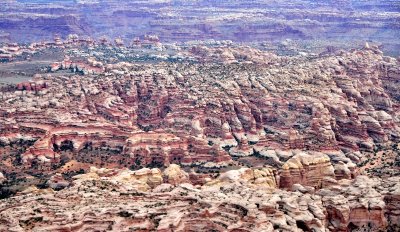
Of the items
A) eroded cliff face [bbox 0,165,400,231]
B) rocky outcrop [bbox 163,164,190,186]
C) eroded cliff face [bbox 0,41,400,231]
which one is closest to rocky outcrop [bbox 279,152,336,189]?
eroded cliff face [bbox 0,41,400,231]

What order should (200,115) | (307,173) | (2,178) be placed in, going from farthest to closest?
(200,115) < (2,178) < (307,173)

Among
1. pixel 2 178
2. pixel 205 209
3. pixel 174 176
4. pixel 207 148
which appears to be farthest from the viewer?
pixel 207 148

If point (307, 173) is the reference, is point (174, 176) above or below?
below

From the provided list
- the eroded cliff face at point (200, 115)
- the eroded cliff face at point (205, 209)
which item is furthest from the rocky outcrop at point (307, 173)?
the eroded cliff face at point (200, 115)

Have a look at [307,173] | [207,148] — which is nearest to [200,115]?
[207,148]

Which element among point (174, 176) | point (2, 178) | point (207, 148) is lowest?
point (2, 178)

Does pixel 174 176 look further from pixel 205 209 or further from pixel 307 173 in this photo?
pixel 205 209

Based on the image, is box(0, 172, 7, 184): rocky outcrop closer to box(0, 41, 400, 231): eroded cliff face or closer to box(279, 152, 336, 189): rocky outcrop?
box(0, 41, 400, 231): eroded cliff face

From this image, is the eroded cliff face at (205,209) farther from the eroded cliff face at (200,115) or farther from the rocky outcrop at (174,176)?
the eroded cliff face at (200,115)
